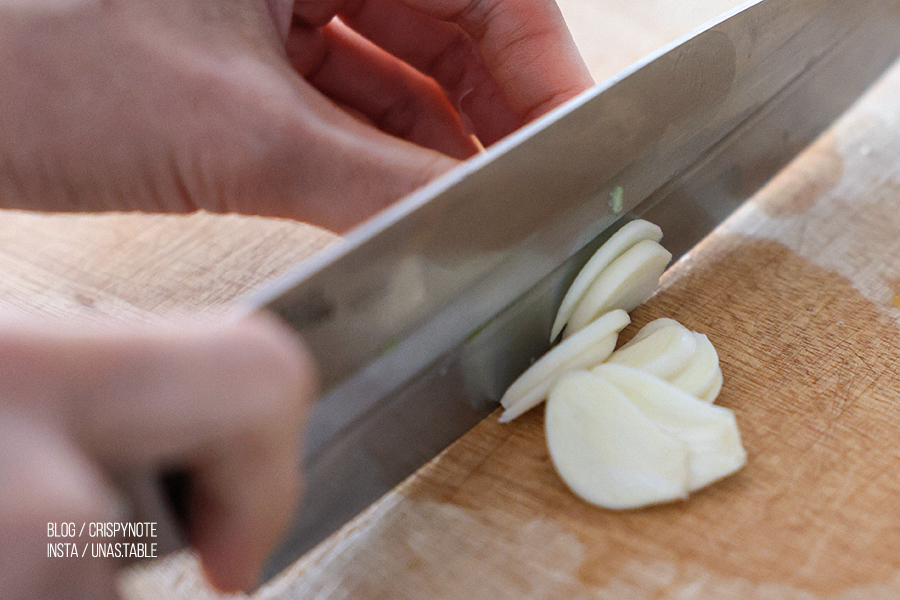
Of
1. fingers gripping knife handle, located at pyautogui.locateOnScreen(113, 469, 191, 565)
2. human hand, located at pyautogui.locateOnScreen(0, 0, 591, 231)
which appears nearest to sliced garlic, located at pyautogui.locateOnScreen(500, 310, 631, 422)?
human hand, located at pyautogui.locateOnScreen(0, 0, 591, 231)

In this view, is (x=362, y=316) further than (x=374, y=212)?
No

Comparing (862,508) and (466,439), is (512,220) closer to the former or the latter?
(466,439)

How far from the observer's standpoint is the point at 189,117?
2.37 feet

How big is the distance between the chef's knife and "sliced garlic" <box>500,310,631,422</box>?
34mm

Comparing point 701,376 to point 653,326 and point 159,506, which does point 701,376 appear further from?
point 159,506

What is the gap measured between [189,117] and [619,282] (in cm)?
47

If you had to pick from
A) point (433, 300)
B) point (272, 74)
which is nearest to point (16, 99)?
point (272, 74)

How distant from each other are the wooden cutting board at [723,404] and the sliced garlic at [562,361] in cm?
3

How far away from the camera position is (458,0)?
34.1 inches

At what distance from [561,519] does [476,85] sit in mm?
623

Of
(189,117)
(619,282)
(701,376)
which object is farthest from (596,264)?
(189,117)

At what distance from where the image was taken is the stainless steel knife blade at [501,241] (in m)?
0.52

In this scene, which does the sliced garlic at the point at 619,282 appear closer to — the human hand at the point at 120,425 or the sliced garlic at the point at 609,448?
the sliced garlic at the point at 609,448

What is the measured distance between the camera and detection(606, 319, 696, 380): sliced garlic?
0.64 m
